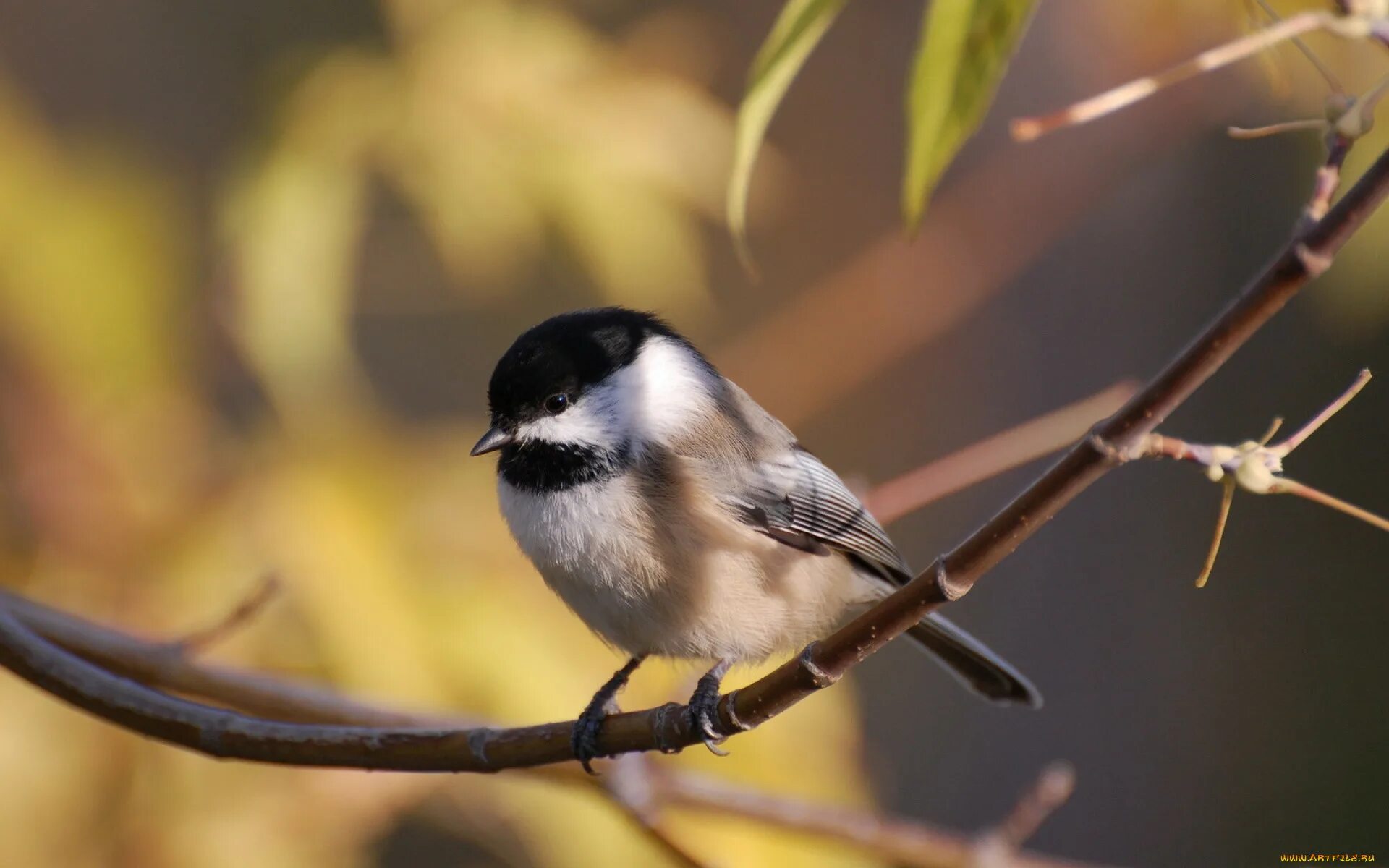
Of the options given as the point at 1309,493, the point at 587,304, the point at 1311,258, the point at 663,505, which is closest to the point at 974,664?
the point at 663,505

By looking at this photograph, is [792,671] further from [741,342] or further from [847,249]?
[847,249]

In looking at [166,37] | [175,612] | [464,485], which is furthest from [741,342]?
[166,37]

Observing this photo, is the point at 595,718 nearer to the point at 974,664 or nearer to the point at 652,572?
the point at 652,572

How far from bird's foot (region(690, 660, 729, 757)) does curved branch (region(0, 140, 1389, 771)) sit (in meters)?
0.02

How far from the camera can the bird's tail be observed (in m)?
2.10

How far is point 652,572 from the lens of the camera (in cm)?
173

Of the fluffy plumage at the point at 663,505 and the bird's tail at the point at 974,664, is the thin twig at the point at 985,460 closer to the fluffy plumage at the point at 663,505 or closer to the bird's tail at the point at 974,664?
the fluffy plumage at the point at 663,505

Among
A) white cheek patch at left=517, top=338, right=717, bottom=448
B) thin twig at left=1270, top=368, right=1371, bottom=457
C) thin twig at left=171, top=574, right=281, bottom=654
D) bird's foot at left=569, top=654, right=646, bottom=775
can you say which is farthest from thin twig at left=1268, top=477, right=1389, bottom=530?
thin twig at left=171, top=574, right=281, bottom=654

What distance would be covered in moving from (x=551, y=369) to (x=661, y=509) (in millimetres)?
287

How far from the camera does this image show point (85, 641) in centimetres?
157

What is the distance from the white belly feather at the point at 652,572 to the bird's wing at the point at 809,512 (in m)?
0.06

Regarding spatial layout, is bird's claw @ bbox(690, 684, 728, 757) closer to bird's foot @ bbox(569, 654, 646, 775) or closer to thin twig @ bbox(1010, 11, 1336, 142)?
bird's foot @ bbox(569, 654, 646, 775)

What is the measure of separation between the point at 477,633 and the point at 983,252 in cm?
177

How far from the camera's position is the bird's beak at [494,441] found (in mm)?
1803
